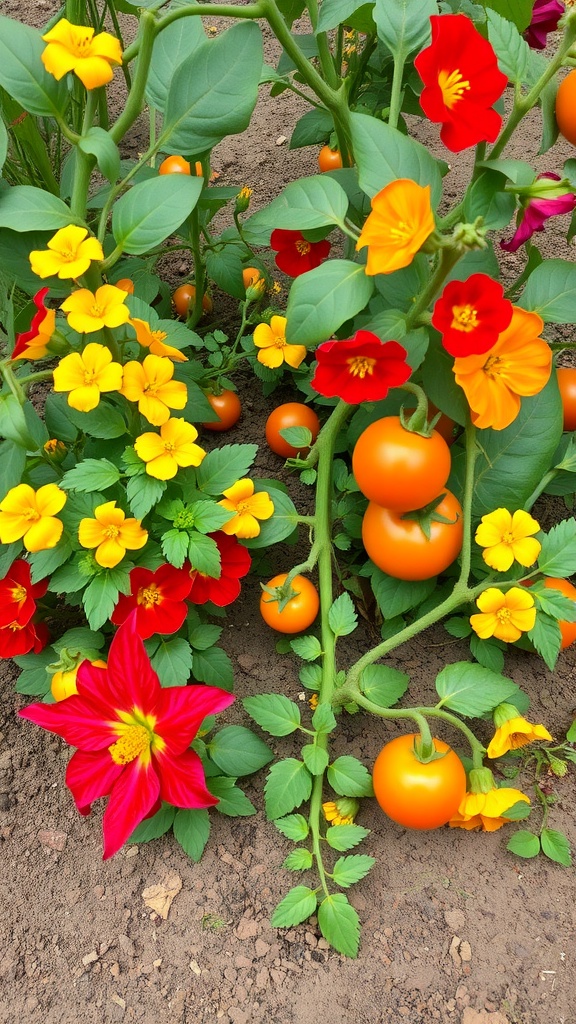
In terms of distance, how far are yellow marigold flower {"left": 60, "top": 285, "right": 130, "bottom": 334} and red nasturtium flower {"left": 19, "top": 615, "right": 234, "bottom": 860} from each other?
34 centimetres

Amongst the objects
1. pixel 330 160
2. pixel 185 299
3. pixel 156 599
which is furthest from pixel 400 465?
pixel 330 160

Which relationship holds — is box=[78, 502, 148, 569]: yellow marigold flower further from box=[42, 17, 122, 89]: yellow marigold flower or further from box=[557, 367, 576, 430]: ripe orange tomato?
box=[557, 367, 576, 430]: ripe orange tomato

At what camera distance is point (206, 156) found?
1156mm

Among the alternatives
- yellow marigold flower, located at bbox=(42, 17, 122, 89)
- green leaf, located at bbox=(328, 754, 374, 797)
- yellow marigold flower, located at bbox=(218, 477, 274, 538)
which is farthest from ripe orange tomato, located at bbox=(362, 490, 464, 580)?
yellow marigold flower, located at bbox=(42, 17, 122, 89)

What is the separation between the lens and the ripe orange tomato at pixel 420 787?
84cm

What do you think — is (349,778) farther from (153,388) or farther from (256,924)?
(153,388)

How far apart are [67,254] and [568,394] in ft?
2.42

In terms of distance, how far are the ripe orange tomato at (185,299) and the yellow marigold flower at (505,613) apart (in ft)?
2.74

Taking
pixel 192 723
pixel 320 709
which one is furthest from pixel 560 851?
pixel 192 723

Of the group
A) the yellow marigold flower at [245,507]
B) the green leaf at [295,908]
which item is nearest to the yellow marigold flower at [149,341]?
the yellow marigold flower at [245,507]

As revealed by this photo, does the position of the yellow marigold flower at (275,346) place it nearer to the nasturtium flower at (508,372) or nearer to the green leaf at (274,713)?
the nasturtium flower at (508,372)

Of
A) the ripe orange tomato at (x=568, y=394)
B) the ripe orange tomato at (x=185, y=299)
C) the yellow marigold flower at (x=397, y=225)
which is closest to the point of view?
the yellow marigold flower at (x=397, y=225)

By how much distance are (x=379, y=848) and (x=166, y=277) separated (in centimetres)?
120

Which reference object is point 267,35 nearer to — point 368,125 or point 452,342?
point 368,125
